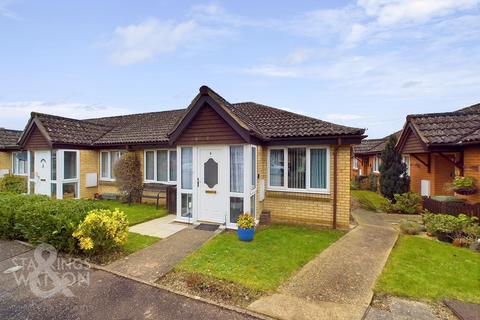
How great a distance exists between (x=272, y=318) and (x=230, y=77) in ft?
45.7

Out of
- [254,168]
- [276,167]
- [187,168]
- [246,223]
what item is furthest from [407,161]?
[187,168]

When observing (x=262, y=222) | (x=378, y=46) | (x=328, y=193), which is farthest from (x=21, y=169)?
(x=378, y=46)

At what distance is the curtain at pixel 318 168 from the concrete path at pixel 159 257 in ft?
14.0

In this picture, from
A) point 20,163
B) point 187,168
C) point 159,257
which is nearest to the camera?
point 159,257

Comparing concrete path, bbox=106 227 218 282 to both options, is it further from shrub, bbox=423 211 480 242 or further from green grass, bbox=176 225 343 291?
shrub, bbox=423 211 480 242

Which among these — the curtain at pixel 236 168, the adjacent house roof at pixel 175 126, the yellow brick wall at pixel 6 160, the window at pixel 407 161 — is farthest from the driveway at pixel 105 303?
the yellow brick wall at pixel 6 160

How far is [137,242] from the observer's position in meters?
6.88

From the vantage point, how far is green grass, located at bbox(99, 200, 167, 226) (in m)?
9.38

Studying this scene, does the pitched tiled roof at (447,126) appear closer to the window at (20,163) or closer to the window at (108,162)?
the window at (108,162)

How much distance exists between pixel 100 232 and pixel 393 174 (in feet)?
50.3

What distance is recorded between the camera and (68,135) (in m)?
13.0

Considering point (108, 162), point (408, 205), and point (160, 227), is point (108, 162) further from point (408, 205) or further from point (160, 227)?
point (408, 205)

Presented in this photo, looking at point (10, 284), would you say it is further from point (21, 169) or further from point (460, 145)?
point (21, 169)

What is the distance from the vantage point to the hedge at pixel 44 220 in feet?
18.8
